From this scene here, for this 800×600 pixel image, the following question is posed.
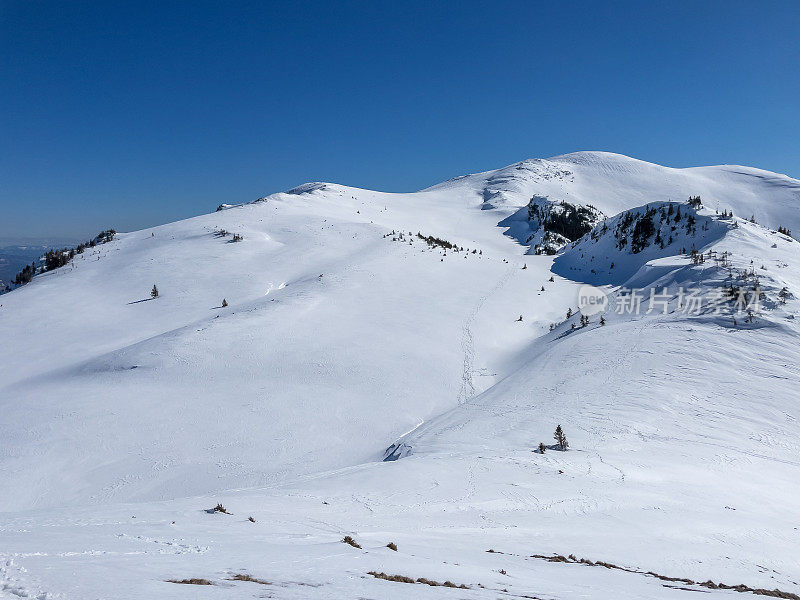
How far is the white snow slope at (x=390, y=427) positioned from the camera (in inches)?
174

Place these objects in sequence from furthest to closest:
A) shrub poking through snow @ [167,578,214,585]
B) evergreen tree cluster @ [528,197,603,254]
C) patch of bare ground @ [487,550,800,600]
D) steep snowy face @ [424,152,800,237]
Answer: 1. steep snowy face @ [424,152,800,237]
2. evergreen tree cluster @ [528,197,603,254]
3. patch of bare ground @ [487,550,800,600]
4. shrub poking through snow @ [167,578,214,585]

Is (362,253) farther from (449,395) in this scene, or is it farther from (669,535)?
(669,535)

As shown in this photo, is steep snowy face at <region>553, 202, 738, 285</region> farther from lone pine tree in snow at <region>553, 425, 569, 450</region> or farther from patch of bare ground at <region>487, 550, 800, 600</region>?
patch of bare ground at <region>487, 550, 800, 600</region>

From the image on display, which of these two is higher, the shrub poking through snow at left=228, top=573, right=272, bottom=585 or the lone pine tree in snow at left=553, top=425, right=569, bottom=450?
the shrub poking through snow at left=228, top=573, right=272, bottom=585

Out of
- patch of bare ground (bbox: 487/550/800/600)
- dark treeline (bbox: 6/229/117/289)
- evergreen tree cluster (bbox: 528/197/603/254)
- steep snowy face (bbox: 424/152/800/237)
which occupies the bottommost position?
patch of bare ground (bbox: 487/550/800/600)

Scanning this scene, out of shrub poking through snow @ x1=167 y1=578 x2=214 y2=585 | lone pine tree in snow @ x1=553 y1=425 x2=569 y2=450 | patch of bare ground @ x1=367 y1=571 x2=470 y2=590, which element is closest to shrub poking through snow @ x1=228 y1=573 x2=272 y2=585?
shrub poking through snow @ x1=167 y1=578 x2=214 y2=585

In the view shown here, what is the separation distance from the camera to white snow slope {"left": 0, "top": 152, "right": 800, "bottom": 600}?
443 centimetres

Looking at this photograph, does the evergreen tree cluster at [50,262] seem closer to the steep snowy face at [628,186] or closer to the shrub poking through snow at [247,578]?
the shrub poking through snow at [247,578]

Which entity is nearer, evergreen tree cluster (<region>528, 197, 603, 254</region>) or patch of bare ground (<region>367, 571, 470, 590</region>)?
patch of bare ground (<region>367, 571, 470, 590</region>)

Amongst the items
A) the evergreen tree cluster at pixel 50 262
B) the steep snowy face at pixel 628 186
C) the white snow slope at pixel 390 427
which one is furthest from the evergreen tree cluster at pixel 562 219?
the evergreen tree cluster at pixel 50 262

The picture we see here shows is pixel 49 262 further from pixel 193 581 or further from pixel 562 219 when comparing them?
pixel 562 219

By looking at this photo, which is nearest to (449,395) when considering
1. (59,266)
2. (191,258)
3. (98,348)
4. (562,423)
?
(562,423)

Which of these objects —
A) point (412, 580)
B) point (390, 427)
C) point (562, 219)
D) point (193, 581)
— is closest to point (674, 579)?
point (412, 580)

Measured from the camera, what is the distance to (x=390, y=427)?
1144 cm
